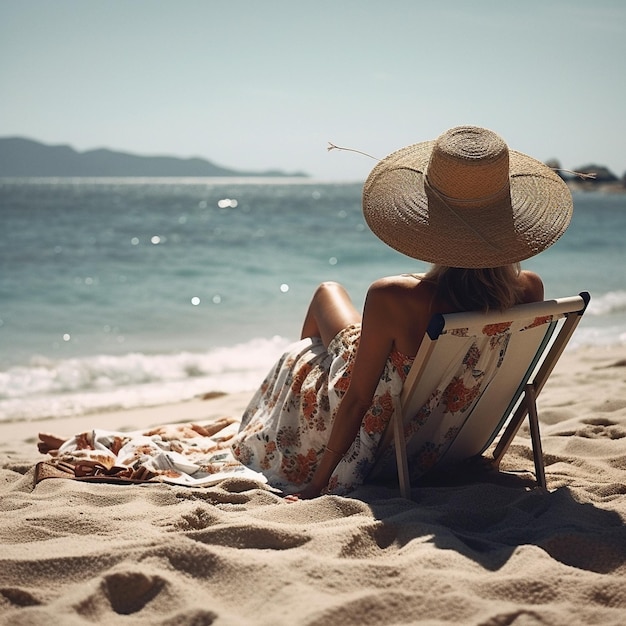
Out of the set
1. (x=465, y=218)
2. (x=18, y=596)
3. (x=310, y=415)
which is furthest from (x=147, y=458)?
(x=465, y=218)

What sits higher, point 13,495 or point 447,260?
point 447,260

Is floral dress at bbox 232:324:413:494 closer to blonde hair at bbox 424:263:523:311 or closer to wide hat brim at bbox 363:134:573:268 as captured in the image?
blonde hair at bbox 424:263:523:311

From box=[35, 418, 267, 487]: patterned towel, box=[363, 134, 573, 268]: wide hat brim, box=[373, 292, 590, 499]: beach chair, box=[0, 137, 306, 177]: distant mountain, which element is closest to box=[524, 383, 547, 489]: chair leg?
box=[373, 292, 590, 499]: beach chair

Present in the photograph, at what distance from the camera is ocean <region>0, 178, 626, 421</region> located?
672 cm

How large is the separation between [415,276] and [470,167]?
45cm

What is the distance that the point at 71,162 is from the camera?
131 metres

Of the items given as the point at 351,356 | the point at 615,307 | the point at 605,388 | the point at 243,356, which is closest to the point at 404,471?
the point at 351,356

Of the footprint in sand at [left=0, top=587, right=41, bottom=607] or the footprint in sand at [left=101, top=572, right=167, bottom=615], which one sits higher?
the footprint in sand at [left=101, top=572, right=167, bottom=615]

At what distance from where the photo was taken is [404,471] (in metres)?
2.97

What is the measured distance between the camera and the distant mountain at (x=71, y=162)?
126m

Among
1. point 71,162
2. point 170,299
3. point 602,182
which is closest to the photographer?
point 170,299

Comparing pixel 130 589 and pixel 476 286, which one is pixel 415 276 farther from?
pixel 130 589

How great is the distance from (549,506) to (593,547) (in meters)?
0.44

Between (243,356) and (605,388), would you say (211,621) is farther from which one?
(243,356)
